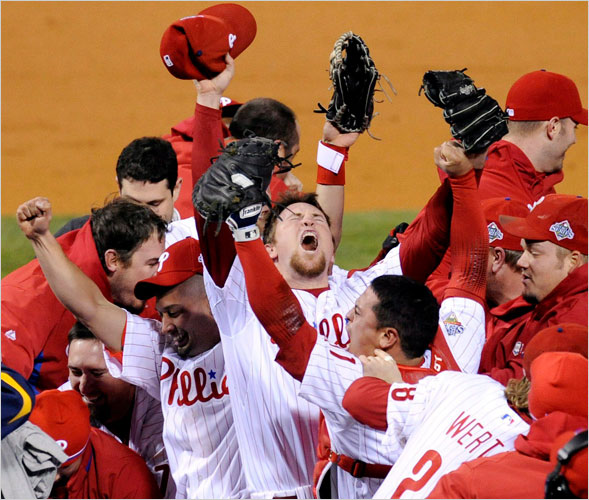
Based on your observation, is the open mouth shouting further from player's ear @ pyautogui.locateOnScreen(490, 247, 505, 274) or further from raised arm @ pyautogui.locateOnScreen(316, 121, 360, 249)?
player's ear @ pyautogui.locateOnScreen(490, 247, 505, 274)

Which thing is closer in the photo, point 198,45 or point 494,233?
point 198,45

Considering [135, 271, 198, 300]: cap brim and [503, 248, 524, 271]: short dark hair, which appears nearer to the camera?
[135, 271, 198, 300]: cap brim

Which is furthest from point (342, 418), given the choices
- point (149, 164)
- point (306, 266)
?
point (149, 164)

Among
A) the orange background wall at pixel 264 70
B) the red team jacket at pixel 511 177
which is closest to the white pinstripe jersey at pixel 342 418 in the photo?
the red team jacket at pixel 511 177

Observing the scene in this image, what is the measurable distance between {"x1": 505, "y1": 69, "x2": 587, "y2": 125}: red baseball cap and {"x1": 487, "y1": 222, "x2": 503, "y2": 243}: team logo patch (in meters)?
1.24

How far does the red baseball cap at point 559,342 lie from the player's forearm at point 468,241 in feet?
2.15

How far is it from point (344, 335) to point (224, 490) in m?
0.78

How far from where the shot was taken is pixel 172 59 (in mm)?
4074

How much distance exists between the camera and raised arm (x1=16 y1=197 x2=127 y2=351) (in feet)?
13.8

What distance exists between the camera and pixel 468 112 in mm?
3924

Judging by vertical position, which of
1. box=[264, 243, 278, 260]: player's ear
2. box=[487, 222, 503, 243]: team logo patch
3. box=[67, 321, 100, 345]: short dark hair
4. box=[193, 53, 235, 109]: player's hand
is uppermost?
box=[193, 53, 235, 109]: player's hand

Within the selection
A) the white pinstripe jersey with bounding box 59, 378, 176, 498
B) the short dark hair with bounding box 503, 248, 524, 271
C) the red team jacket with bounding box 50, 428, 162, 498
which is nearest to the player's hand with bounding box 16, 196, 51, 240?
the white pinstripe jersey with bounding box 59, 378, 176, 498

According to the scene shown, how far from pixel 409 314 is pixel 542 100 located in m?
2.59

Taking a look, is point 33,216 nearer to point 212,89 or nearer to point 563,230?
point 212,89
